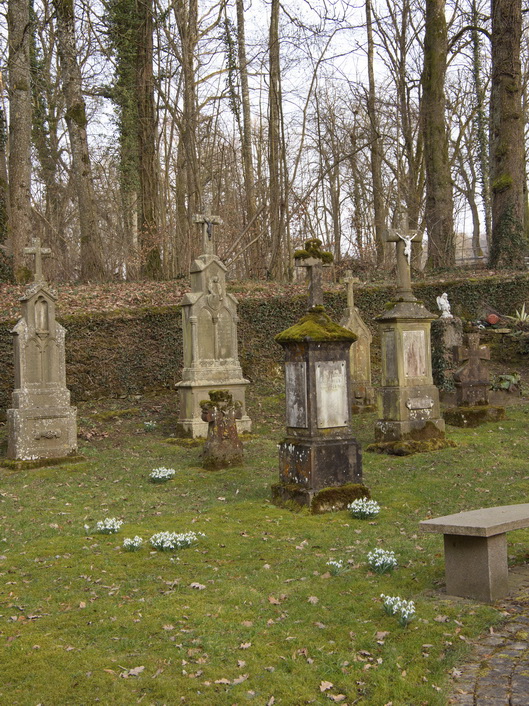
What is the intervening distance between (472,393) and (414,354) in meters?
2.22

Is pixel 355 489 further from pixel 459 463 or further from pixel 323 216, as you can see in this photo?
pixel 323 216

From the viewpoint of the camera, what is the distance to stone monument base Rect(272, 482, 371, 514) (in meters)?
8.30

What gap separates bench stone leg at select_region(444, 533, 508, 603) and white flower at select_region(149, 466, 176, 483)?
5.32 m

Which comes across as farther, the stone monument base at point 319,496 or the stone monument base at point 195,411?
the stone monument base at point 195,411

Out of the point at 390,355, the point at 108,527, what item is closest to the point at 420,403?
the point at 390,355

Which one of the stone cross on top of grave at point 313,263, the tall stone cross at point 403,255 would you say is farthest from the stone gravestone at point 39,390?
the tall stone cross at point 403,255

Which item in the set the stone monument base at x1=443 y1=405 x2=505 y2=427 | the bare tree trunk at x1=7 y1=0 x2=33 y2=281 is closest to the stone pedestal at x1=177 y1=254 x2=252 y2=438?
the stone monument base at x1=443 y1=405 x2=505 y2=427

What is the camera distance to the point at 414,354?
12266mm

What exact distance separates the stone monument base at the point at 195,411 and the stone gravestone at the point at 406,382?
2716 mm

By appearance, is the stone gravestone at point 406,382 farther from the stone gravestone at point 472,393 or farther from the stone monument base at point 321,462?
the stone monument base at point 321,462

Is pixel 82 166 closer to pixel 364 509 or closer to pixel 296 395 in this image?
pixel 296 395

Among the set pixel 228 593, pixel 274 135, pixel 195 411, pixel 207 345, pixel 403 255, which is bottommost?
pixel 228 593

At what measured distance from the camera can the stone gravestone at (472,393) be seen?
1355 cm

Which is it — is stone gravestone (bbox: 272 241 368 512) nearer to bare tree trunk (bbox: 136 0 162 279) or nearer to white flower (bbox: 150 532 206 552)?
white flower (bbox: 150 532 206 552)
